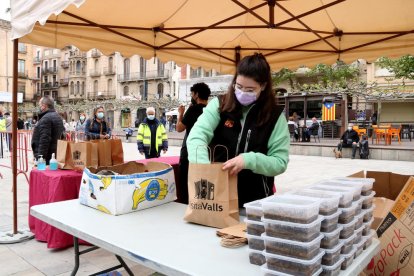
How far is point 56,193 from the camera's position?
146 inches

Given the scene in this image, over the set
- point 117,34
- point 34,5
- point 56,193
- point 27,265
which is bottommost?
point 27,265

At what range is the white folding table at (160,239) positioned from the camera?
1337 mm

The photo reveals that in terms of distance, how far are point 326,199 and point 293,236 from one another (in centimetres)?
19

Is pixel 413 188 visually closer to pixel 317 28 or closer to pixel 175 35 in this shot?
pixel 317 28

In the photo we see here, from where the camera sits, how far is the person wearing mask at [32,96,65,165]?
518 cm

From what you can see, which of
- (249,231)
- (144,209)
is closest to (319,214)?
(249,231)

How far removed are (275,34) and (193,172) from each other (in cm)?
413

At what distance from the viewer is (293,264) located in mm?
1145

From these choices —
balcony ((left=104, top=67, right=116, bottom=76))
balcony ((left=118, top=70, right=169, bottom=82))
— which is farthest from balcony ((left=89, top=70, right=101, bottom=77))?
balcony ((left=118, top=70, right=169, bottom=82))

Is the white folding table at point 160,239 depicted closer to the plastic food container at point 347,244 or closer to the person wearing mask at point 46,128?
the plastic food container at point 347,244

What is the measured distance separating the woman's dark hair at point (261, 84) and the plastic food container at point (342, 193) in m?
0.60

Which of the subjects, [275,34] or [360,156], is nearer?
[275,34]

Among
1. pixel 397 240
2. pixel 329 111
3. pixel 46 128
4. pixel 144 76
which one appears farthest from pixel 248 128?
pixel 144 76

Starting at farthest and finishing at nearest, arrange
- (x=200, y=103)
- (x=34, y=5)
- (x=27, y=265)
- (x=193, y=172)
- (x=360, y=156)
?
(x=360, y=156), (x=200, y=103), (x=27, y=265), (x=34, y=5), (x=193, y=172)
